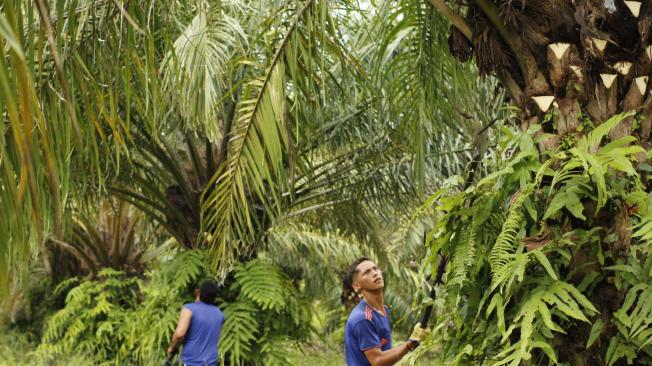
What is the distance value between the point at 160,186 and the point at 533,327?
742 cm

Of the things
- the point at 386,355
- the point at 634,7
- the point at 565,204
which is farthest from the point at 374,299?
the point at 634,7

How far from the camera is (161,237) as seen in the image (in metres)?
13.3

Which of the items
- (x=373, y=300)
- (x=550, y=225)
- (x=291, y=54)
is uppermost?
(x=291, y=54)

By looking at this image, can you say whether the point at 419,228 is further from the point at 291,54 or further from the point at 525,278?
the point at 525,278

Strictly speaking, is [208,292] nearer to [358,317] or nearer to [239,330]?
[239,330]

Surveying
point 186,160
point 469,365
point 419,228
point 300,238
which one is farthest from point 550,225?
point 419,228

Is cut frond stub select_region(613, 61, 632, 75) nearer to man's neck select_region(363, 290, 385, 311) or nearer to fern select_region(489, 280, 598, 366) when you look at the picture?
fern select_region(489, 280, 598, 366)

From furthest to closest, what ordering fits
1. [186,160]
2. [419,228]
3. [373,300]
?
[419,228] → [186,160] → [373,300]

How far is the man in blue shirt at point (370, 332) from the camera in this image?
5426 millimetres

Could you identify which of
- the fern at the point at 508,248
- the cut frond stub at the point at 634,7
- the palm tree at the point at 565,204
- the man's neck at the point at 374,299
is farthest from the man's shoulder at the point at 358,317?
the cut frond stub at the point at 634,7

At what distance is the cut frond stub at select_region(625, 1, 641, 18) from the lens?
4031 millimetres

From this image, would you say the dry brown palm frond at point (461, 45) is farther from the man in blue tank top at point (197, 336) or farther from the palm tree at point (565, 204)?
the man in blue tank top at point (197, 336)

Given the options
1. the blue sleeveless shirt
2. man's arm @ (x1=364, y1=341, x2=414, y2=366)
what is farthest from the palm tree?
the blue sleeveless shirt

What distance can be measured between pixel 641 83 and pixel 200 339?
4428mm
